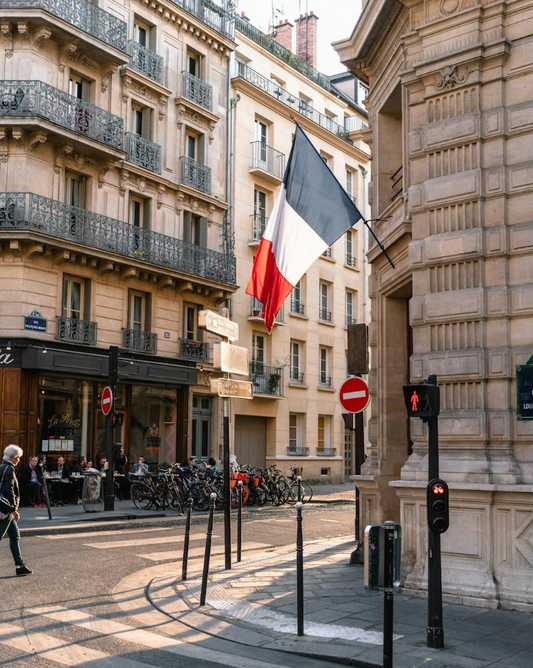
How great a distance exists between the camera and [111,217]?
25625mm

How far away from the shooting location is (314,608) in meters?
8.27

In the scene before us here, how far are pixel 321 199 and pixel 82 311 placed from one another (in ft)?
49.2

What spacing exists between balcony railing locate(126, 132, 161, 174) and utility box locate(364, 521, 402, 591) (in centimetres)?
2212

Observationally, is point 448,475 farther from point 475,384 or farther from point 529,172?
point 529,172

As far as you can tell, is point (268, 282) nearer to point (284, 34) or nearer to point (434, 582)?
point (434, 582)

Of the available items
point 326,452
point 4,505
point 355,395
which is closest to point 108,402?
point 355,395

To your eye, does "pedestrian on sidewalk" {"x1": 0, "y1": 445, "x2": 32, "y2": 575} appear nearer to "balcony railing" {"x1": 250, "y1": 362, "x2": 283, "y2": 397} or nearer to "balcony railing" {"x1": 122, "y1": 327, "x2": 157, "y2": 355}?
"balcony railing" {"x1": 122, "y1": 327, "x2": 157, "y2": 355}

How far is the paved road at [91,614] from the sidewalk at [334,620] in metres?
0.35

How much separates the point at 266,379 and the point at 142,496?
1250 centimetres

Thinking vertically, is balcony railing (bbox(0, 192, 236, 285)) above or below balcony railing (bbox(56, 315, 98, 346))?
above

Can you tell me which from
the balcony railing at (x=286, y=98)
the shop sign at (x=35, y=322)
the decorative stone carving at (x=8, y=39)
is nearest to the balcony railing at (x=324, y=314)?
the balcony railing at (x=286, y=98)

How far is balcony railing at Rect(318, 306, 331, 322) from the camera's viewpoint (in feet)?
121

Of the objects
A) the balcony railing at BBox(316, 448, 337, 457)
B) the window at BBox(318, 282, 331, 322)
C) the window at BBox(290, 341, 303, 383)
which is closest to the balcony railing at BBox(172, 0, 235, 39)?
the window at BBox(318, 282, 331, 322)

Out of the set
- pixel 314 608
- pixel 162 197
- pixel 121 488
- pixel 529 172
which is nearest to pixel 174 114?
pixel 162 197
